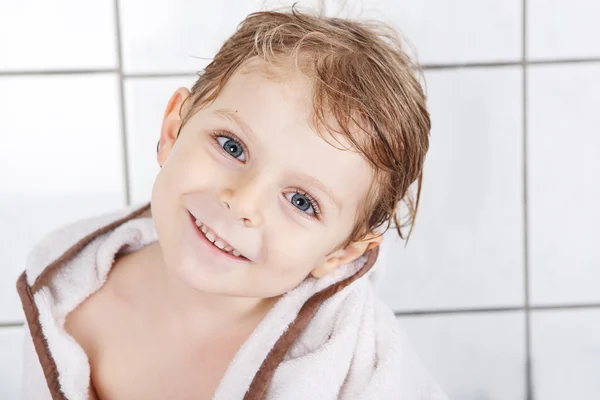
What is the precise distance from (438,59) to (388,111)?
1.08 feet

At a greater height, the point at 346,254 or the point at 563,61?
the point at 563,61

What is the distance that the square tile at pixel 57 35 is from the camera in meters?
0.93

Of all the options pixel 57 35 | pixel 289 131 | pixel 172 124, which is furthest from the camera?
pixel 57 35

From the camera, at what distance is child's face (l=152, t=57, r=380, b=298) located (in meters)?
0.63

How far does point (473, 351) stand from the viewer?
1.02 m

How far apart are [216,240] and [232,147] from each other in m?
0.10

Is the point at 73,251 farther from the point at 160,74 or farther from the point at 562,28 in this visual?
the point at 562,28

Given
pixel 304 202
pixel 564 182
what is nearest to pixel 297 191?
pixel 304 202

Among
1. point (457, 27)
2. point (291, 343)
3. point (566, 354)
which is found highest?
point (457, 27)

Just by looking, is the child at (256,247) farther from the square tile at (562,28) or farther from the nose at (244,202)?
the square tile at (562,28)

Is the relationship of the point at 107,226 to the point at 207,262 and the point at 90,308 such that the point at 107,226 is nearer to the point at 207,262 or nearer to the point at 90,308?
the point at 90,308

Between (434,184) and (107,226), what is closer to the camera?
(107,226)

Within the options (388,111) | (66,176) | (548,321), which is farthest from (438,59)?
(66,176)

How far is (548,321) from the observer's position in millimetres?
1022
